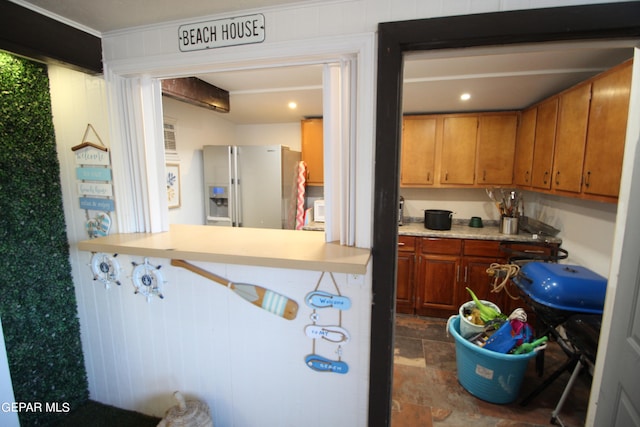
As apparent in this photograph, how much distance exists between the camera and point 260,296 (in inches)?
50.3

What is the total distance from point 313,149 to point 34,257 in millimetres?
2718

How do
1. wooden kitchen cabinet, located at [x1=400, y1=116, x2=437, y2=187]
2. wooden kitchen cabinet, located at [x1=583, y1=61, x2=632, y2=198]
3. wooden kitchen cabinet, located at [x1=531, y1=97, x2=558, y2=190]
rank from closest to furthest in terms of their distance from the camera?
wooden kitchen cabinet, located at [x1=583, y1=61, x2=632, y2=198] → wooden kitchen cabinet, located at [x1=531, y1=97, x2=558, y2=190] → wooden kitchen cabinet, located at [x1=400, y1=116, x2=437, y2=187]

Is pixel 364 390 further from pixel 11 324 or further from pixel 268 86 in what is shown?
pixel 268 86

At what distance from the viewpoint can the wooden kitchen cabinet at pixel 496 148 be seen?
3.02 meters

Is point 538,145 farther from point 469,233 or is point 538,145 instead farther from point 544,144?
point 469,233

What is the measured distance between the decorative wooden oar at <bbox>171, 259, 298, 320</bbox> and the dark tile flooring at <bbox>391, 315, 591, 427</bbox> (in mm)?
1212

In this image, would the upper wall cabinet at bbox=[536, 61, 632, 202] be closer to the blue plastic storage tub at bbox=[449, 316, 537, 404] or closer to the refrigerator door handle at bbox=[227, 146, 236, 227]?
the blue plastic storage tub at bbox=[449, 316, 537, 404]

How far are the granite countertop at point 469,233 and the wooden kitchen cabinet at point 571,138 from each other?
0.61 metres

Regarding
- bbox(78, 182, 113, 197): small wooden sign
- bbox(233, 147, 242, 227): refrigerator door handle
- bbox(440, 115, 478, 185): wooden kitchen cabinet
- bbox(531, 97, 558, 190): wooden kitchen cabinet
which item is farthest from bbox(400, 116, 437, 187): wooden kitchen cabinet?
bbox(78, 182, 113, 197): small wooden sign

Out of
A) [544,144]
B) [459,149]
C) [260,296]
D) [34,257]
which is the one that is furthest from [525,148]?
[34,257]

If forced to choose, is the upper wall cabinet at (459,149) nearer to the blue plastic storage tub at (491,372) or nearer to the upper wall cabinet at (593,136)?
the upper wall cabinet at (593,136)

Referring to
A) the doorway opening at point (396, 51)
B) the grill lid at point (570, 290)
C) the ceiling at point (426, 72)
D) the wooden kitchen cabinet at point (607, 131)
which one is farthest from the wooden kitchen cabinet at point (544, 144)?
the doorway opening at point (396, 51)

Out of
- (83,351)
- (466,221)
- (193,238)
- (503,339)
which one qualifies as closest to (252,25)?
(193,238)

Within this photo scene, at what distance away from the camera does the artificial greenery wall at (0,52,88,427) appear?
4.48ft
